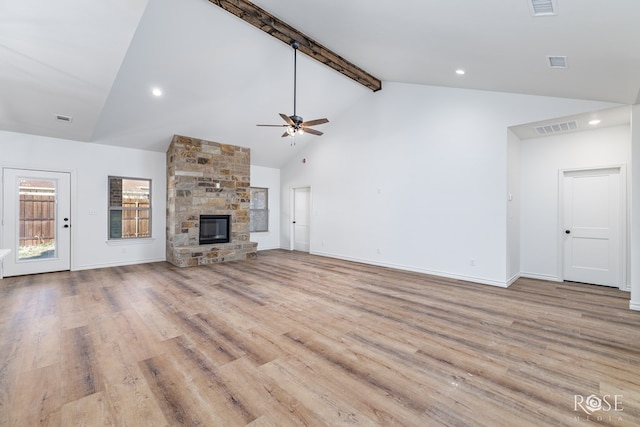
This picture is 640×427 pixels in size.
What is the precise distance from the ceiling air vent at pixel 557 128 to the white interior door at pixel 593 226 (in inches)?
30.9

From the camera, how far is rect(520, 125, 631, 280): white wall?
465 cm

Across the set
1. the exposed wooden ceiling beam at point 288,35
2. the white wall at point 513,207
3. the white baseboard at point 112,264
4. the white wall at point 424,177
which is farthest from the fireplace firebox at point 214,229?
the white wall at point 513,207

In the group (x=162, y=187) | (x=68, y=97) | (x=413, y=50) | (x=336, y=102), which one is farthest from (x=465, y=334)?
(x=162, y=187)

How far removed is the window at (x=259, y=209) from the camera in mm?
8633

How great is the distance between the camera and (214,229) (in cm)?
695

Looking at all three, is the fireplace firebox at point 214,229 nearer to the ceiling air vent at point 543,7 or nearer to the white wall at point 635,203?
the ceiling air vent at point 543,7

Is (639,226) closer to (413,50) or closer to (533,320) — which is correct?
(533,320)

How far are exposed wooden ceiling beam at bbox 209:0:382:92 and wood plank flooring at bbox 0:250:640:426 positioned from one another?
155 inches

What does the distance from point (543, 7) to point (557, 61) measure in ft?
3.78

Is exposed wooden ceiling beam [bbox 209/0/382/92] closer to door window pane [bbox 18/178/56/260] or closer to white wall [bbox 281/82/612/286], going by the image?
white wall [bbox 281/82/612/286]

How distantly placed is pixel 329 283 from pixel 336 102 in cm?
422

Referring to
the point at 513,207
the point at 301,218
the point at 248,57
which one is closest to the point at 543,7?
the point at 513,207

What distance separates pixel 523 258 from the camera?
5.29m

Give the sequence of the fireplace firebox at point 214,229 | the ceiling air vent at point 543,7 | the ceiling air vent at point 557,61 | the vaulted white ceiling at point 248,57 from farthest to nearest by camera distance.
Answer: the fireplace firebox at point 214,229 → the ceiling air vent at point 557,61 → the vaulted white ceiling at point 248,57 → the ceiling air vent at point 543,7
